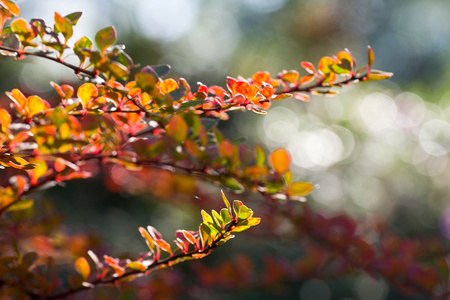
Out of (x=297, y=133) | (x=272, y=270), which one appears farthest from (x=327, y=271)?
(x=297, y=133)

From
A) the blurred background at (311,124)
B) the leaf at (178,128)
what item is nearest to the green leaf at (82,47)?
the leaf at (178,128)

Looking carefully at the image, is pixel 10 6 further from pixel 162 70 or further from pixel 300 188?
pixel 300 188

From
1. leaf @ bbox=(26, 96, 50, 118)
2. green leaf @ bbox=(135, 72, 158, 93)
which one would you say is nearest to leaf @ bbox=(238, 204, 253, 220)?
green leaf @ bbox=(135, 72, 158, 93)

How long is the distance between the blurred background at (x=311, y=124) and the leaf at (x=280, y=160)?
2.20 meters

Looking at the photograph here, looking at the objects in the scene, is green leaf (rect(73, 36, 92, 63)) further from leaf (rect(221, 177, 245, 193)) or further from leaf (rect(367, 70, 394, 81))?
leaf (rect(367, 70, 394, 81))

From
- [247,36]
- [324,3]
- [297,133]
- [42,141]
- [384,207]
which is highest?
[42,141]

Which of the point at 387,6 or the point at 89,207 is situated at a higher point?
the point at 387,6

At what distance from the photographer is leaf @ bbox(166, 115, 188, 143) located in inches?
18.7

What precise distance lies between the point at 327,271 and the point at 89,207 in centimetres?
233

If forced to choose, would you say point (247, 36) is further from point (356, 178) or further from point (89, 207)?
point (89, 207)

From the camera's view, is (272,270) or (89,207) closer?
(272,270)

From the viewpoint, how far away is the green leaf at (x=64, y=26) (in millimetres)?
535

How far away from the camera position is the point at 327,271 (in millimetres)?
1287

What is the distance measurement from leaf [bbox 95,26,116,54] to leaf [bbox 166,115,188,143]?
0.14 metres
